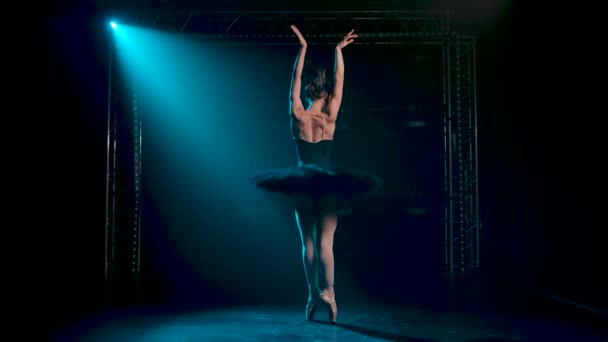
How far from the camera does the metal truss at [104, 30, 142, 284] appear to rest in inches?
270

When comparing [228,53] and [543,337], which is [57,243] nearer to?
[228,53]

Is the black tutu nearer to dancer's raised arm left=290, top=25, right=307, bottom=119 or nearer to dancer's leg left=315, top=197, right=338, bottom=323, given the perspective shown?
dancer's leg left=315, top=197, right=338, bottom=323

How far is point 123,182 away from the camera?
7363 mm

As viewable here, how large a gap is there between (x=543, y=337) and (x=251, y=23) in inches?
230

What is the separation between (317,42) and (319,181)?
12.4 ft

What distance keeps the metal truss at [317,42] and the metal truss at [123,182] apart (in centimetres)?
1

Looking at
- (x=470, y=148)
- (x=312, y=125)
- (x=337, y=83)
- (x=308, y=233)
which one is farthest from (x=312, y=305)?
(x=470, y=148)

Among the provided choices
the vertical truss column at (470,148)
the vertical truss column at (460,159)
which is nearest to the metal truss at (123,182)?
the vertical truss column at (460,159)

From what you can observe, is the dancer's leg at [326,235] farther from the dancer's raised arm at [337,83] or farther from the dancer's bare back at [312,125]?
the dancer's raised arm at [337,83]

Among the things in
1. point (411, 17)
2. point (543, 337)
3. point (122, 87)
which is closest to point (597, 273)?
point (543, 337)

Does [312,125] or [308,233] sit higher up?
[312,125]

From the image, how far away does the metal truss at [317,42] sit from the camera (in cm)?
682

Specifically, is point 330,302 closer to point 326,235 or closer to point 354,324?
point 354,324

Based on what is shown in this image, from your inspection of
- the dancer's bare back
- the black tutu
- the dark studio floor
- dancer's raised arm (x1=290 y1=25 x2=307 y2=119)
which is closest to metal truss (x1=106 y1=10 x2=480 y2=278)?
the dark studio floor
